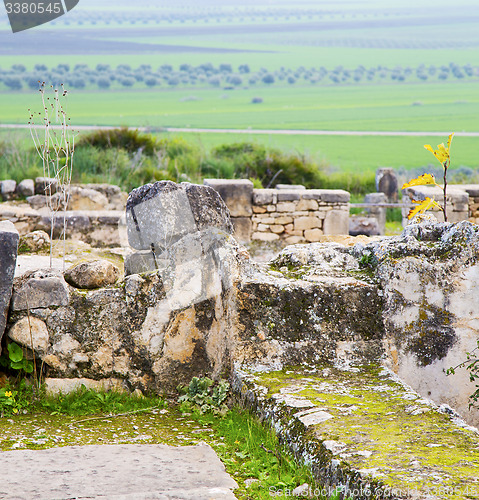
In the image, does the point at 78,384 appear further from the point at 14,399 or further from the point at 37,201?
the point at 37,201

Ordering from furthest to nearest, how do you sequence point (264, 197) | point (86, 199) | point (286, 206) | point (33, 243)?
point (86, 199) → point (286, 206) → point (264, 197) → point (33, 243)

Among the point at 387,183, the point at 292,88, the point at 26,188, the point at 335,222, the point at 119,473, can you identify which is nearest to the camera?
the point at 119,473

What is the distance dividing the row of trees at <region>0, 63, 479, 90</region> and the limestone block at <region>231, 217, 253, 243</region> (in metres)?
64.6

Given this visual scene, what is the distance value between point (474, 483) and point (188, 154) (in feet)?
50.3

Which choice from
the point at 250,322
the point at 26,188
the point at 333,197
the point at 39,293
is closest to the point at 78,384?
the point at 39,293

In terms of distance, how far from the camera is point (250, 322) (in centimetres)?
386

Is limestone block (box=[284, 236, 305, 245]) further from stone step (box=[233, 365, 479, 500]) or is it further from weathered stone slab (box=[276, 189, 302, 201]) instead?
stone step (box=[233, 365, 479, 500])

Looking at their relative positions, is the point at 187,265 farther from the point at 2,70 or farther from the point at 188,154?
the point at 2,70

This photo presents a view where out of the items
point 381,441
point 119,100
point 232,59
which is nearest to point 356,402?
point 381,441

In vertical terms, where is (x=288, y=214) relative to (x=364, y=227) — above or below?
above

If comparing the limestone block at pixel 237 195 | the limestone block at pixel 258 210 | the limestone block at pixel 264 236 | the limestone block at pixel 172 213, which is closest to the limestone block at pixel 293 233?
the limestone block at pixel 264 236

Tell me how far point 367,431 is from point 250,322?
112 centimetres

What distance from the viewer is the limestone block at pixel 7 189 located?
41.3ft

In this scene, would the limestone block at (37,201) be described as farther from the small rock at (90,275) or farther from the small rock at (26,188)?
the small rock at (90,275)
